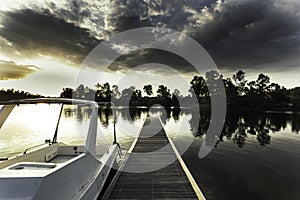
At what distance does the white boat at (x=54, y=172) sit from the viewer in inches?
104

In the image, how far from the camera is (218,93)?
210 feet

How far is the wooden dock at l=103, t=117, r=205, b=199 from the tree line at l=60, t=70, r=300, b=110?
33422 mm

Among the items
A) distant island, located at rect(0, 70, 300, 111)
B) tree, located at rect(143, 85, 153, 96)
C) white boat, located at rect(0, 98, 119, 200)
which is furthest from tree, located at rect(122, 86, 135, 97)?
white boat, located at rect(0, 98, 119, 200)

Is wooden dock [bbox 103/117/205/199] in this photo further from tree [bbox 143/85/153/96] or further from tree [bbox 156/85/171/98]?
tree [bbox 143/85/153/96]

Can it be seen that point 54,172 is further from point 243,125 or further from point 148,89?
point 148,89

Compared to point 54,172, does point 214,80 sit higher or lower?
higher

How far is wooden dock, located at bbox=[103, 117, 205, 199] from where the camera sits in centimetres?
486

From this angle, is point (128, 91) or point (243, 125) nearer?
point (243, 125)

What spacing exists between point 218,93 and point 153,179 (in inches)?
2432

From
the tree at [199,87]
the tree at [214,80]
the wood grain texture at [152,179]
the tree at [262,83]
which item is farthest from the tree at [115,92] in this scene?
the wood grain texture at [152,179]

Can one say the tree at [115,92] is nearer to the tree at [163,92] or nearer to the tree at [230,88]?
the tree at [163,92]

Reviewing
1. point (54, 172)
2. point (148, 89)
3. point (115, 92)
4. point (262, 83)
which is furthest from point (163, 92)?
point (54, 172)

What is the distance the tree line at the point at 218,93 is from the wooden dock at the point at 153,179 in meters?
33.4

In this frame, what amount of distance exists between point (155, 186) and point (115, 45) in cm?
1459
